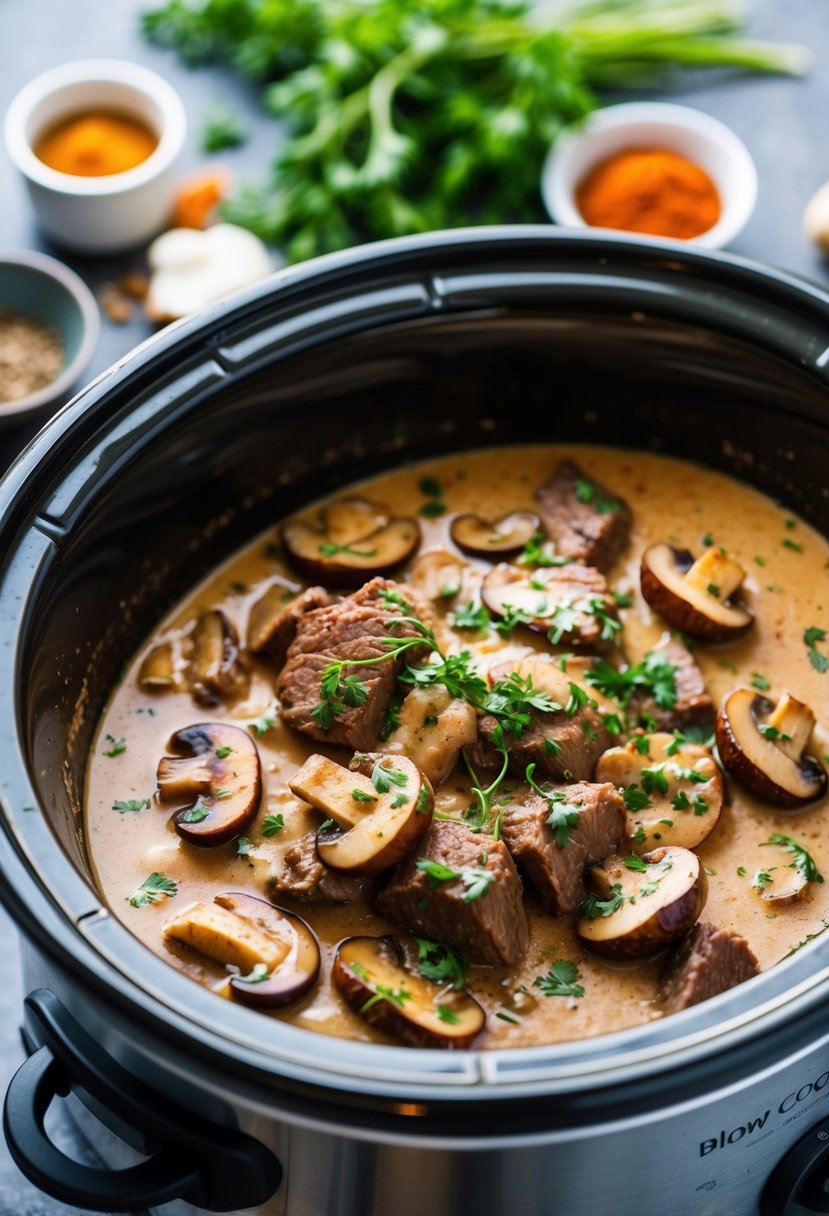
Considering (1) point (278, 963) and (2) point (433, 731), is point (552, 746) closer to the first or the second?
(2) point (433, 731)

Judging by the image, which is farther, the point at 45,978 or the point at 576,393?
the point at 576,393

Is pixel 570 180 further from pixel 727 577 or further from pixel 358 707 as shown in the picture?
pixel 358 707

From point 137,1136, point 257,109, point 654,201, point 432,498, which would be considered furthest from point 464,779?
point 257,109

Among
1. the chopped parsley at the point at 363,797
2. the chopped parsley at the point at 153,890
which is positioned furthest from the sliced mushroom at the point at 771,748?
the chopped parsley at the point at 153,890

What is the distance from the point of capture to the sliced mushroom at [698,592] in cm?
291

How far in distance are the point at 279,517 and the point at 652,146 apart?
1825 mm

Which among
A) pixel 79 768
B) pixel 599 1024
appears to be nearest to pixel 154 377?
pixel 79 768

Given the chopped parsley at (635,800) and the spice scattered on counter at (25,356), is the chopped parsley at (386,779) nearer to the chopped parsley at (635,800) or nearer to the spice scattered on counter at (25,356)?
the chopped parsley at (635,800)

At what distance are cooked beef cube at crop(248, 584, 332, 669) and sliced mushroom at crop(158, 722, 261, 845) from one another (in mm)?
206

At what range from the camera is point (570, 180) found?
407 cm

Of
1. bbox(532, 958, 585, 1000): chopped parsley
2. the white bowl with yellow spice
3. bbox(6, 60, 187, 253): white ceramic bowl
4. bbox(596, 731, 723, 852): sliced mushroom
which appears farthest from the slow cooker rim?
Result: bbox(6, 60, 187, 253): white ceramic bowl

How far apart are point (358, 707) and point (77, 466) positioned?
68 cm

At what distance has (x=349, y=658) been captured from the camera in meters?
2.68

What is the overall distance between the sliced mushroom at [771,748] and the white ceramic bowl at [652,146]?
1720 mm
